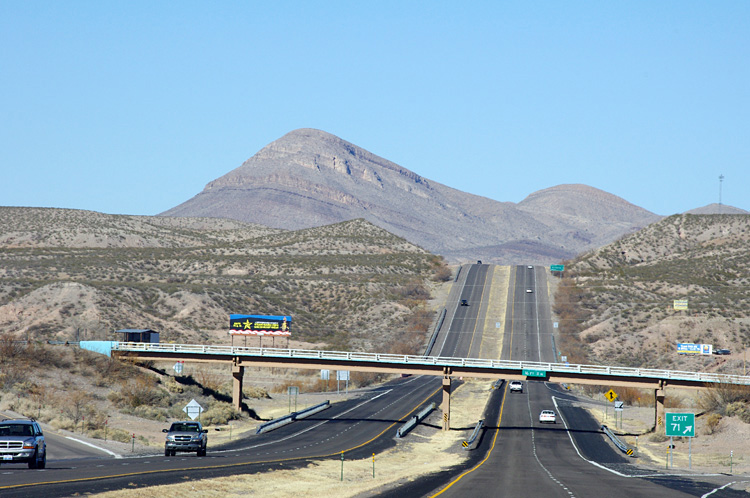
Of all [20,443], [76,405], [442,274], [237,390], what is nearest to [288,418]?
[237,390]

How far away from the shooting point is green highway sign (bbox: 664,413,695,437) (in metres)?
48.7

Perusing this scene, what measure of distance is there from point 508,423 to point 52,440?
3992cm

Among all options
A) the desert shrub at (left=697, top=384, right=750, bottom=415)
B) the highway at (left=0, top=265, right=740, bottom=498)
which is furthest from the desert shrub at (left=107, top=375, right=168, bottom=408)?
the desert shrub at (left=697, top=384, right=750, bottom=415)

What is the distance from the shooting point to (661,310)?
5340 inches

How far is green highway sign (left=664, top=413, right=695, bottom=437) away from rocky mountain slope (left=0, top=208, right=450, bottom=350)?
83.4 m

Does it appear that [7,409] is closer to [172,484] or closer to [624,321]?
[172,484]

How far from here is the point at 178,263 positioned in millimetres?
175500

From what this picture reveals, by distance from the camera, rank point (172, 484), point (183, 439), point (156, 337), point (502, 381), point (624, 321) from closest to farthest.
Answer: point (172, 484)
point (183, 439)
point (156, 337)
point (502, 381)
point (624, 321)

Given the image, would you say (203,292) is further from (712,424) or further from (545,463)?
(545,463)

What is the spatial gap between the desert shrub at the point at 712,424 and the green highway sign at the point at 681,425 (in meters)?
17.9

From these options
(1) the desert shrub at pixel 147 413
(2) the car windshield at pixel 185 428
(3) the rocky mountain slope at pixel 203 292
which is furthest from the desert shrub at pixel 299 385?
(2) the car windshield at pixel 185 428

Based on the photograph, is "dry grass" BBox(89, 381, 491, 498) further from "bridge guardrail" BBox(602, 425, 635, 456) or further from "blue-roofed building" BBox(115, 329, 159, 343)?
"blue-roofed building" BBox(115, 329, 159, 343)

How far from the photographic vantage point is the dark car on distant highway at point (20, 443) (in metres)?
34.2

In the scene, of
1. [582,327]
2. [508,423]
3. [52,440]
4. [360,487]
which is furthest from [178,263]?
[360,487]
